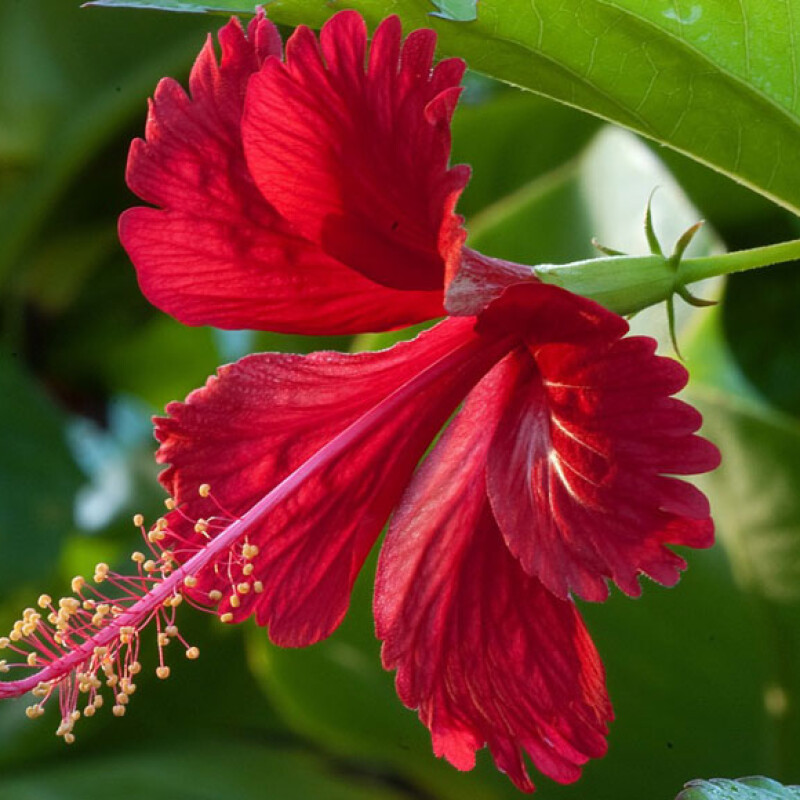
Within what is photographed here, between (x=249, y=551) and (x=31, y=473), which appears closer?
(x=249, y=551)

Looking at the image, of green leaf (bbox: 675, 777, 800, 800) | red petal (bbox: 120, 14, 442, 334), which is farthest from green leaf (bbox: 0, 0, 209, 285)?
green leaf (bbox: 675, 777, 800, 800)

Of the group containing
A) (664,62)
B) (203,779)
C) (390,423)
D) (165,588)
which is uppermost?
(664,62)

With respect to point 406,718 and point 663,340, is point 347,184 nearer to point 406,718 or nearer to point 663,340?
point 663,340

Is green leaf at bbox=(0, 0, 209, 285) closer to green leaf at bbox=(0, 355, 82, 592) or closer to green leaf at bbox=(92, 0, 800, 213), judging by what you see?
green leaf at bbox=(0, 355, 82, 592)

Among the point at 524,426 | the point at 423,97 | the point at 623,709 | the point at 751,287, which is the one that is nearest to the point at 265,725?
the point at 623,709

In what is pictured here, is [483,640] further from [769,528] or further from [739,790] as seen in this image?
[769,528]

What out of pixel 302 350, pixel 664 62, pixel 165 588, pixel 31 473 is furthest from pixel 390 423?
pixel 31 473
